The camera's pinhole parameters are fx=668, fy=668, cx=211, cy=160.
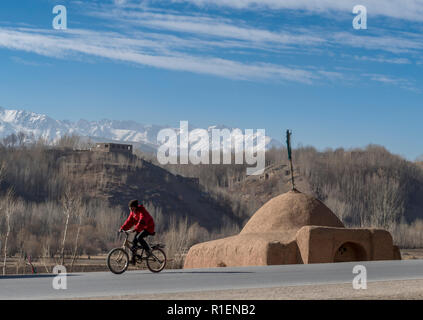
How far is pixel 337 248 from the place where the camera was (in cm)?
2461

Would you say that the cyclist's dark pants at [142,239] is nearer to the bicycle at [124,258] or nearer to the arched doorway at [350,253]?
the bicycle at [124,258]

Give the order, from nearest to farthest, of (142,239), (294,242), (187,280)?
1. (187,280)
2. (142,239)
3. (294,242)

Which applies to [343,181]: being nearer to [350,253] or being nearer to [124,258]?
[350,253]

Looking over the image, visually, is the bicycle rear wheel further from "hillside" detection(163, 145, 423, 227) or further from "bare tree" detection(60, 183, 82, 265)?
"hillside" detection(163, 145, 423, 227)

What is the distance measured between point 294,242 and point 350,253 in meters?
2.76

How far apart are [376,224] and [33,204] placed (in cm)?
3902

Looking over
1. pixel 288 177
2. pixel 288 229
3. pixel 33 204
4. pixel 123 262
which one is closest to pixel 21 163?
pixel 33 204

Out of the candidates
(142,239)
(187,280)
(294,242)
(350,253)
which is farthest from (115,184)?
(187,280)

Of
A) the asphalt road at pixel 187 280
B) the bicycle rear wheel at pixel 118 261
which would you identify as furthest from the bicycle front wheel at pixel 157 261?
the bicycle rear wheel at pixel 118 261

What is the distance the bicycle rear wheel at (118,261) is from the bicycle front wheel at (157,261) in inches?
23.7

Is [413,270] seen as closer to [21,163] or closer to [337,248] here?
[337,248]

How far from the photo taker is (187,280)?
51.0 ft

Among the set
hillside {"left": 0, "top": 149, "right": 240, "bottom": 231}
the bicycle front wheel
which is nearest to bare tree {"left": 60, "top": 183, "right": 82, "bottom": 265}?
hillside {"left": 0, "top": 149, "right": 240, "bottom": 231}

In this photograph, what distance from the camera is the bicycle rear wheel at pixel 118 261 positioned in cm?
1650
